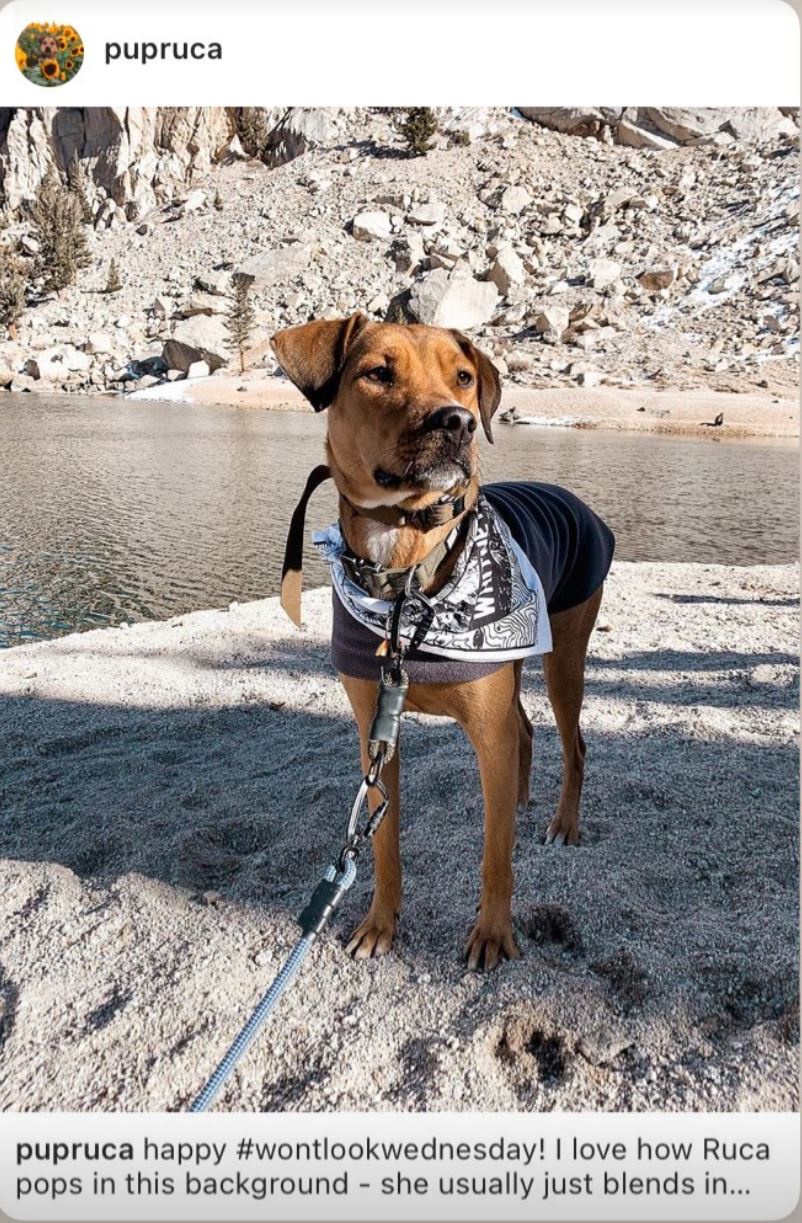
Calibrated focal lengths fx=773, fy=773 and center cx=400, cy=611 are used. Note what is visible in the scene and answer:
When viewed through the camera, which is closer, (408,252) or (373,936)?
(373,936)

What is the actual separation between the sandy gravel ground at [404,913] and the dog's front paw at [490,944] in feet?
0.23

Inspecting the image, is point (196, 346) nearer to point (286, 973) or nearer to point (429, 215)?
point (429, 215)

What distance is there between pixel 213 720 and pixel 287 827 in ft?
6.41

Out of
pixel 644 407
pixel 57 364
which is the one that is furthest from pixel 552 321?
pixel 57 364

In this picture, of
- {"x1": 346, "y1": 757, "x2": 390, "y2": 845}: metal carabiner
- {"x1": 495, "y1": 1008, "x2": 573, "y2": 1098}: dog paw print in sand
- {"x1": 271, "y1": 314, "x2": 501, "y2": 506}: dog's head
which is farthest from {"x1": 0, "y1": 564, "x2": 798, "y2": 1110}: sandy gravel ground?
{"x1": 271, "y1": 314, "x2": 501, "y2": 506}: dog's head

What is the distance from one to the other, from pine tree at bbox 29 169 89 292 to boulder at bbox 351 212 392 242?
81.3 feet

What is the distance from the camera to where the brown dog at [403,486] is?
8.54ft

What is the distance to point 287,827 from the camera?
388cm

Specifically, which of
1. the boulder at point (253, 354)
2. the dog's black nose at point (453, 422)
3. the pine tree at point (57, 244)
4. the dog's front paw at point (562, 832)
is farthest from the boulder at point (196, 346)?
the dog's black nose at point (453, 422)

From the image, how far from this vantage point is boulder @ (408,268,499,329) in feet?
163

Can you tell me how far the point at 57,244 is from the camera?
65625mm

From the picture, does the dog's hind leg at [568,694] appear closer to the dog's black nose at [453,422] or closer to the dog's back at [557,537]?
the dog's back at [557,537]

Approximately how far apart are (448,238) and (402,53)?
65.4 m

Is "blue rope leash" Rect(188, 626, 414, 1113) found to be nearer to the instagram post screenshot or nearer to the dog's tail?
the instagram post screenshot
